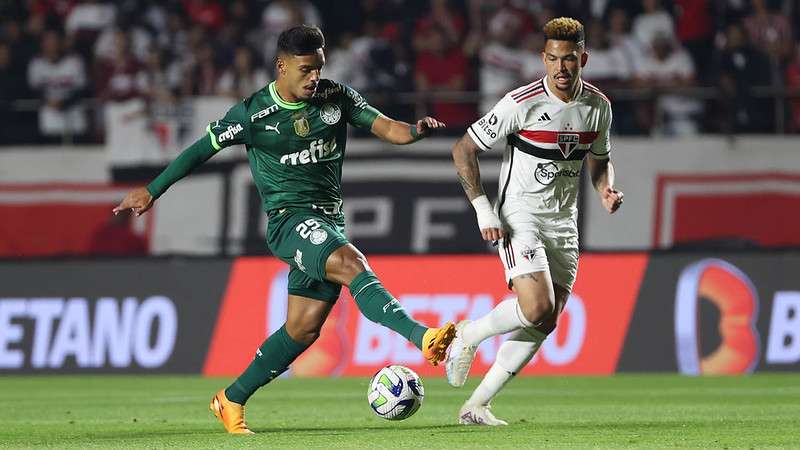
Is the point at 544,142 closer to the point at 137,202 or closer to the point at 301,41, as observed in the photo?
the point at 301,41

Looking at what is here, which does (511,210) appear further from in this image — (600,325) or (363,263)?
(600,325)

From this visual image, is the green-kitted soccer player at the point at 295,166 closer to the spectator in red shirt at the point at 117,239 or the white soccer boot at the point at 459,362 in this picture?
the white soccer boot at the point at 459,362

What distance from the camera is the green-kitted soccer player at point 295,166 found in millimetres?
8148

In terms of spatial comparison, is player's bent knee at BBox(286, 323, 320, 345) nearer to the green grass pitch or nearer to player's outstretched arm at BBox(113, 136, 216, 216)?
the green grass pitch

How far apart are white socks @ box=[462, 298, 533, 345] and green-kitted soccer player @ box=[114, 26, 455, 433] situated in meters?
0.79

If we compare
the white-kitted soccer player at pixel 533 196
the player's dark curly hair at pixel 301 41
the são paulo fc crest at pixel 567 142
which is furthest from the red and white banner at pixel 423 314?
the player's dark curly hair at pixel 301 41

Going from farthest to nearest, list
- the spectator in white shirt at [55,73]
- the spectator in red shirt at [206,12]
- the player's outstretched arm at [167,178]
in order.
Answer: the spectator in red shirt at [206,12] → the spectator in white shirt at [55,73] → the player's outstretched arm at [167,178]

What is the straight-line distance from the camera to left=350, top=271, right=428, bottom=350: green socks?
24.6ft

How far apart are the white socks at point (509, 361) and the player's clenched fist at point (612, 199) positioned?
2.64ft

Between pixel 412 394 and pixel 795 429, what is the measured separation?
2.06m

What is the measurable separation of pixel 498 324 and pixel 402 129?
1.19 m

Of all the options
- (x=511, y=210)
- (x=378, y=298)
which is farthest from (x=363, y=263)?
(x=511, y=210)

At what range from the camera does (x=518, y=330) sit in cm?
851

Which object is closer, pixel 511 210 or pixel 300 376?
pixel 511 210
